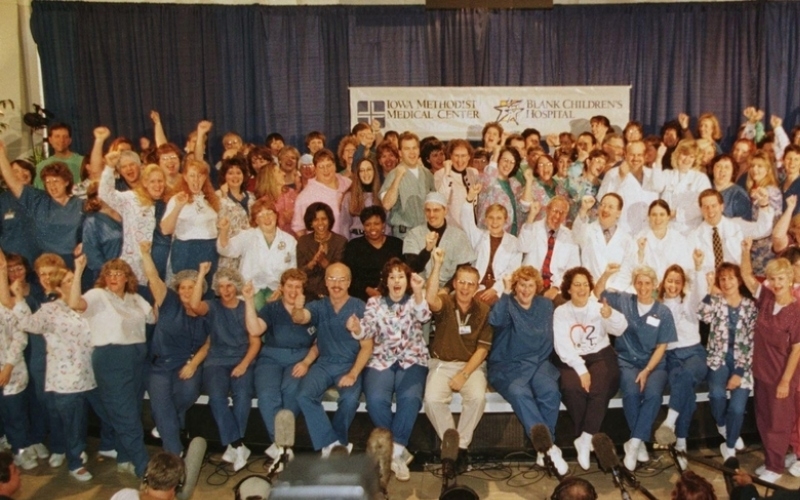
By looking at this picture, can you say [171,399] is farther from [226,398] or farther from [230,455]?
[230,455]

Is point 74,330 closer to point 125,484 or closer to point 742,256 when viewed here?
point 125,484

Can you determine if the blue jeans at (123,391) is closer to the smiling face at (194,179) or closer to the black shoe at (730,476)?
the smiling face at (194,179)

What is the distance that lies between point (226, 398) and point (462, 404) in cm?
157

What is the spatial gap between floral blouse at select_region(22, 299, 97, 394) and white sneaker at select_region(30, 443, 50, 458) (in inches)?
25.6

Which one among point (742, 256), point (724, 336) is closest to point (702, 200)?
point (742, 256)

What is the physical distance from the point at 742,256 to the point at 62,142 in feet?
18.1

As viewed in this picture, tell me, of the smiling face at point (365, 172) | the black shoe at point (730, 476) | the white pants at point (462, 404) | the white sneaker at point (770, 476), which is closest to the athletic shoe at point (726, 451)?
the white sneaker at point (770, 476)

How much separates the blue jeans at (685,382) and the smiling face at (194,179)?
3515 millimetres

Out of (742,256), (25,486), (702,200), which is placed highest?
(702,200)

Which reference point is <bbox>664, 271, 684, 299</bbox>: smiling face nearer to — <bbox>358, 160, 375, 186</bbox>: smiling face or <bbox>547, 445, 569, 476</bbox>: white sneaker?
<bbox>547, 445, 569, 476</bbox>: white sneaker

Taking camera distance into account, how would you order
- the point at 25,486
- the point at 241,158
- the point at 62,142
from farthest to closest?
the point at 62,142
the point at 241,158
the point at 25,486

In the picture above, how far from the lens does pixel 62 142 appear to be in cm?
709

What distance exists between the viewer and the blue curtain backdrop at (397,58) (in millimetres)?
9180

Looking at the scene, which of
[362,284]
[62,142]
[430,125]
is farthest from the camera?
[430,125]
